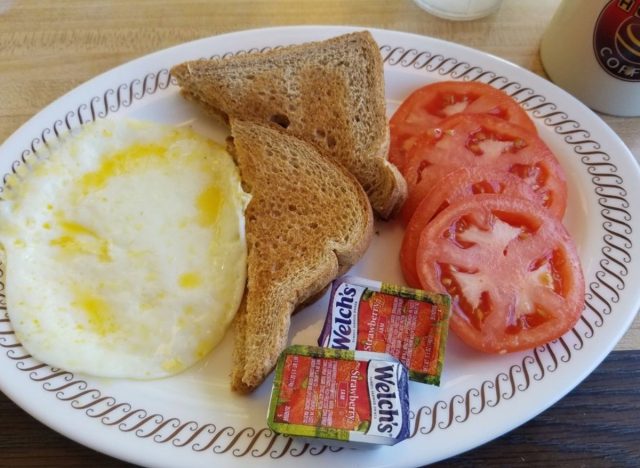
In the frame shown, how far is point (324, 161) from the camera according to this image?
6.40ft

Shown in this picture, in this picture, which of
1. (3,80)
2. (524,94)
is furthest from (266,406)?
(3,80)

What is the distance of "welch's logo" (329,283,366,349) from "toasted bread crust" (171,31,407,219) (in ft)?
1.43

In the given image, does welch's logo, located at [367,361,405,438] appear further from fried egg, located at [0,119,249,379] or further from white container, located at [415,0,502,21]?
white container, located at [415,0,502,21]

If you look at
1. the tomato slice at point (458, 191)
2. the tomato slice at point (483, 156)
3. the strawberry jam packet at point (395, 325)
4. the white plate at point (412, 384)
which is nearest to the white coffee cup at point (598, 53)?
the white plate at point (412, 384)

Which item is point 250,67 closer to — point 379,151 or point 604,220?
point 379,151

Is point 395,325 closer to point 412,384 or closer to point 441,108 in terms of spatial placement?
point 412,384

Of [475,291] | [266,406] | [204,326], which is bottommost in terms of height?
[266,406]

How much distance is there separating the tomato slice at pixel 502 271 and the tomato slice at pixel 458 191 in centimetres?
6

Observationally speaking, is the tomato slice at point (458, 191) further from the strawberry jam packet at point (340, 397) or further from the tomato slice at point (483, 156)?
the strawberry jam packet at point (340, 397)

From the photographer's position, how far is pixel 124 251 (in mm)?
1804

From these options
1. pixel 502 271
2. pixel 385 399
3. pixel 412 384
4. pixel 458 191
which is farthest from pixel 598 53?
pixel 385 399

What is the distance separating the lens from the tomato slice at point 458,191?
1.76 m

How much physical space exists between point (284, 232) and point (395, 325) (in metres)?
0.49

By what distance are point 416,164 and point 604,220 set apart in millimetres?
693
